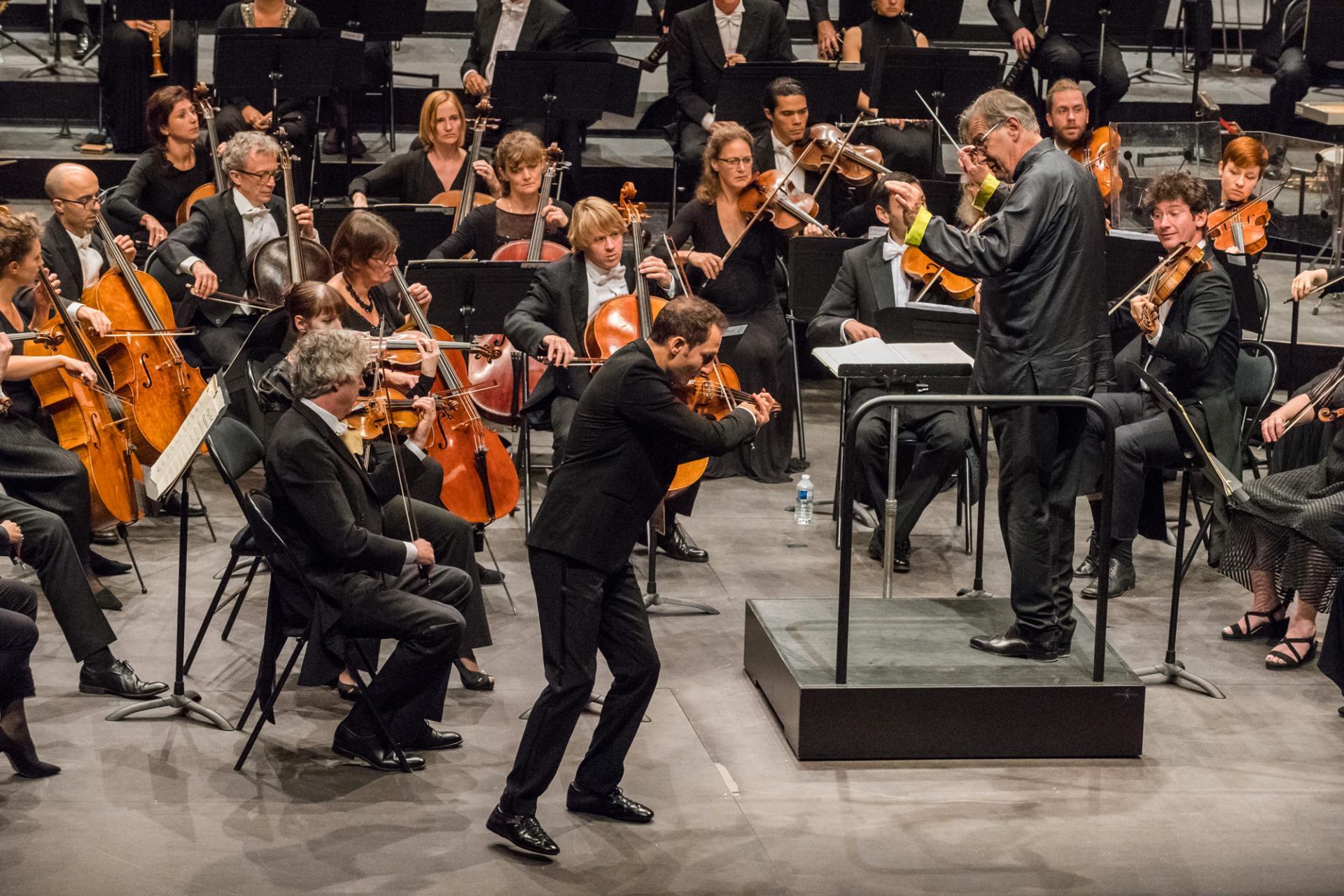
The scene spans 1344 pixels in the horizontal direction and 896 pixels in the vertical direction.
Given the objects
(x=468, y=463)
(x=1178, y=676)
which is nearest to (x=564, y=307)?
(x=468, y=463)

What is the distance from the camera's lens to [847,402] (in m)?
6.32

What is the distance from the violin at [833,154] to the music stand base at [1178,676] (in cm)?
269

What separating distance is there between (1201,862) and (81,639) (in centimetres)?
322

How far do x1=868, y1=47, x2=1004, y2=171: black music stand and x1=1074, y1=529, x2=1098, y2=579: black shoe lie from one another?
9.84 ft

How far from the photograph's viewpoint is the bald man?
20.3 ft

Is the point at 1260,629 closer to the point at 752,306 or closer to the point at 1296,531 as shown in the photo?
the point at 1296,531

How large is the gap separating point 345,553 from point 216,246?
2.74m

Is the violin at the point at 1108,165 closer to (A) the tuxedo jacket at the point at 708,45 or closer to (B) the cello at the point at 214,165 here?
(A) the tuxedo jacket at the point at 708,45

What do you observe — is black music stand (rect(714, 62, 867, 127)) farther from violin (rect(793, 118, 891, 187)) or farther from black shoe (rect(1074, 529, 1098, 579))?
black shoe (rect(1074, 529, 1098, 579))

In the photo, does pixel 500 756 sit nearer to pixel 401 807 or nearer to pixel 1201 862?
pixel 401 807

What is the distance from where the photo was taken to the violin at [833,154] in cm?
737

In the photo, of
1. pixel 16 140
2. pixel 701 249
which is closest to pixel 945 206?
pixel 701 249

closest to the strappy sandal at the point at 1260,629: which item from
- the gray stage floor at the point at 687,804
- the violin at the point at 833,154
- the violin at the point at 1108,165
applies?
the gray stage floor at the point at 687,804

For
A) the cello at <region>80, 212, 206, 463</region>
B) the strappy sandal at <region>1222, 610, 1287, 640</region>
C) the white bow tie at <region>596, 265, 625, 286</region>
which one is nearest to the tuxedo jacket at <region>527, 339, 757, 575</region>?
the white bow tie at <region>596, 265, 625, 286</region>
